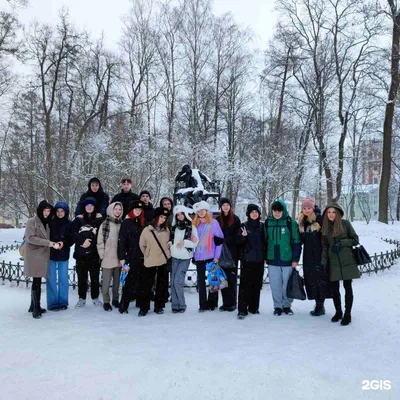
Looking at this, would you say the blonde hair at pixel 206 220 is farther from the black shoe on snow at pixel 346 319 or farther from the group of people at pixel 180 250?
the black shoe on snow at pixel 346 319

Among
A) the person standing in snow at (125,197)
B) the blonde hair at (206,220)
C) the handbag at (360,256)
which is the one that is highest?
the person standing in snow at (125,197)

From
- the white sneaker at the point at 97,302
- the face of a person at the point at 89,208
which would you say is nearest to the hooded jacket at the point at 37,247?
the face of a person at the point at 89,208

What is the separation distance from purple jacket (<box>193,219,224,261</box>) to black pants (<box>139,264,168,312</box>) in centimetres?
64

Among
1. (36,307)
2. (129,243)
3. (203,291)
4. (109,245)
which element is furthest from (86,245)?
(203,291)

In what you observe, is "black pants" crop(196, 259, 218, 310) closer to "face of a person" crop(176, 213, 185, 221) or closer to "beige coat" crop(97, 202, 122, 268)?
"face of a person" crop(176, 213, 185, 221)

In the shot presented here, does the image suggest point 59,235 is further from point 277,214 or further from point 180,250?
point 277,214

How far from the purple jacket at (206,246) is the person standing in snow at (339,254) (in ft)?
5.35

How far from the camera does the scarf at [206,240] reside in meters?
5.75

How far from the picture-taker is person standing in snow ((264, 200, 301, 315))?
5.58m

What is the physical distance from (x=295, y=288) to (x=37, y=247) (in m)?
4.21

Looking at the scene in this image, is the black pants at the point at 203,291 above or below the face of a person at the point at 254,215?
below

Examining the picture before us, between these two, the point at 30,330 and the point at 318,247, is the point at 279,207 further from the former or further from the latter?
the point at 30,330

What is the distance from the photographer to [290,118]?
2577cm

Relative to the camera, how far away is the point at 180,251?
577 cm
